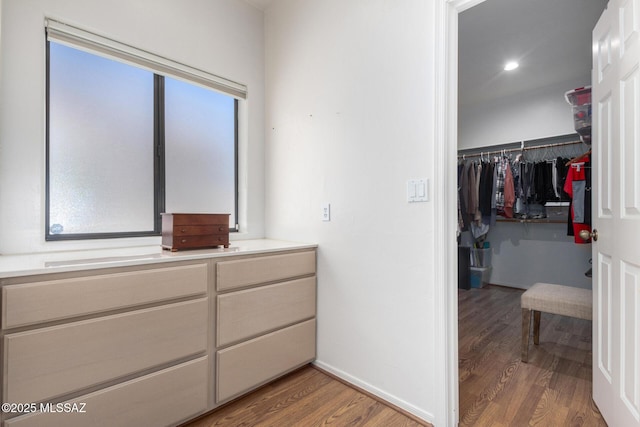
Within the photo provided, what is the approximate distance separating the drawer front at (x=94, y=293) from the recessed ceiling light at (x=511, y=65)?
12.1 ft

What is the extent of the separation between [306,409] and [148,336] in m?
0.92

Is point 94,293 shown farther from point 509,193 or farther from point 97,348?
point 509,193

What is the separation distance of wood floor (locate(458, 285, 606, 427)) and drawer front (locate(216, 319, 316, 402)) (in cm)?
99

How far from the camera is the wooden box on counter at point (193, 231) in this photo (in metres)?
1.70

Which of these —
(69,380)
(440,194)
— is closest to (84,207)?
(69,380)

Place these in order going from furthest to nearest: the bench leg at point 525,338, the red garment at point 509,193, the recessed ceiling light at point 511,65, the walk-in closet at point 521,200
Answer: the red garment at point 509,193
the recessed ceiling light at point 511,65
the bench leg at point 525,338
the walk-in closet at point 521,200

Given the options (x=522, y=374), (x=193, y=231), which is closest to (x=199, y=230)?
(x=193, y=231)

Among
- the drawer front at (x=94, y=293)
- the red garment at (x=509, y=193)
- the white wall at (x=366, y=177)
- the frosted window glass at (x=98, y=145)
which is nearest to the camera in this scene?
the drawer front at (x=94, y=293)

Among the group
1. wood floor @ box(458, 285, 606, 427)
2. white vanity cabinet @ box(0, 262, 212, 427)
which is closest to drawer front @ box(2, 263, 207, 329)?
white vanity cabinet @ box(0, 262, 212, 427)

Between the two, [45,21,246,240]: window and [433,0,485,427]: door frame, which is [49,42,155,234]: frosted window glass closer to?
[45,21,246,240]: window

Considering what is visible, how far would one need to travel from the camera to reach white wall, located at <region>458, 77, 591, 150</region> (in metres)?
3.76

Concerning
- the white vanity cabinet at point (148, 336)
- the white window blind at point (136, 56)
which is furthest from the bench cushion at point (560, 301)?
the white window blind at point (136, 56)

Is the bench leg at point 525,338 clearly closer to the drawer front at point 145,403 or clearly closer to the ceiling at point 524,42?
the drawer front at point 145,403

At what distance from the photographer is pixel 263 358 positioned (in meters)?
1.83
